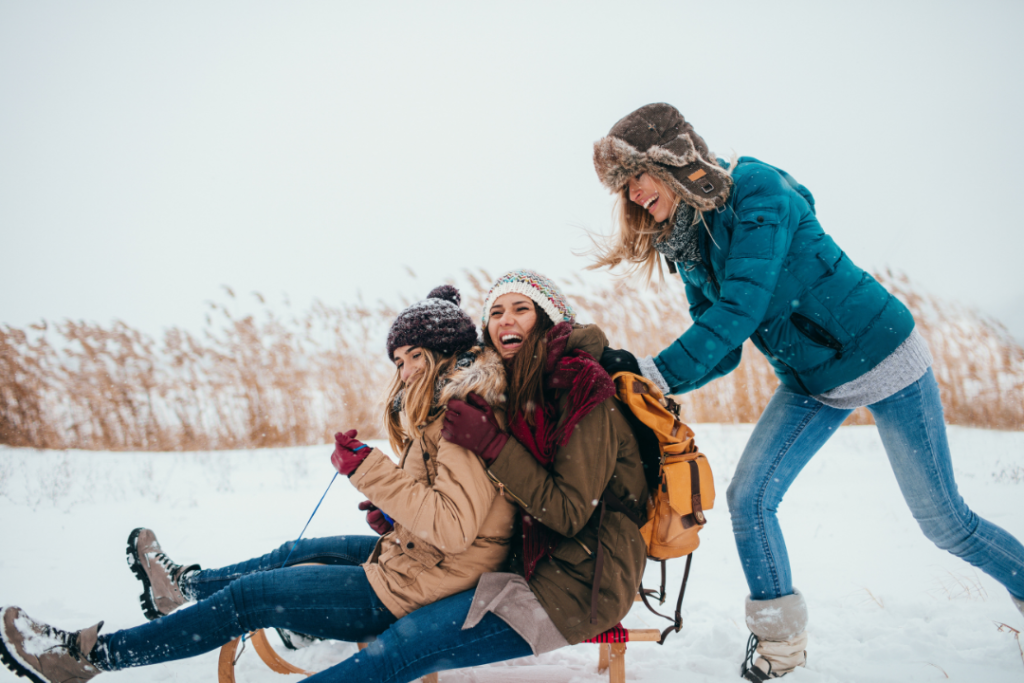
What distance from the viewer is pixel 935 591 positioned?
2531 mm

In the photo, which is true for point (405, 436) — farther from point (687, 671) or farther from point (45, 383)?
point (45, 383)

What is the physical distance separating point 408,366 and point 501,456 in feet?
1.87

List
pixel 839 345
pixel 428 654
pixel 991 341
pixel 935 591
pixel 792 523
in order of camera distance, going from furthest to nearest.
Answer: pixel 991 341 < pixel 792 523 < pixel 935 591 < pixel 839 345 < pixel 428 654

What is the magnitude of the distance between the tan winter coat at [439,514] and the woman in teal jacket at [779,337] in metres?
0.53

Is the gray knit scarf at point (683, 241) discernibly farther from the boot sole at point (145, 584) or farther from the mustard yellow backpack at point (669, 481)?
the boot sole at point (145, 584)

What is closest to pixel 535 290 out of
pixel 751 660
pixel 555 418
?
pixel 555 418

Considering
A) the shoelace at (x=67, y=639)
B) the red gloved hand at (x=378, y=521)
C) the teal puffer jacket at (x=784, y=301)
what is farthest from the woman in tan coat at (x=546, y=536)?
the shoelace at (x=67, y=639)

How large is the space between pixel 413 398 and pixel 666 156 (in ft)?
3.88

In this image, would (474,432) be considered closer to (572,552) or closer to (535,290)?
(572,552)

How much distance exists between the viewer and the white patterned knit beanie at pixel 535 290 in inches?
76.8

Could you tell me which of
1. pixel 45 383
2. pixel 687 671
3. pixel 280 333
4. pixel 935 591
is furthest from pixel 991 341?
pixel 45 383

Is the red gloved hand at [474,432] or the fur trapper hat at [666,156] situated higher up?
the fur trapper hat at [666,156]

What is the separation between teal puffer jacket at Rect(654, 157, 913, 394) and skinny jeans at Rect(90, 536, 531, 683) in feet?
3.19

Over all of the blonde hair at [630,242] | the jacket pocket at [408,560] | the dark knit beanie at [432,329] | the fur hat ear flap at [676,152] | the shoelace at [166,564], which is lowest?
the jacket pocket at [408,560]
